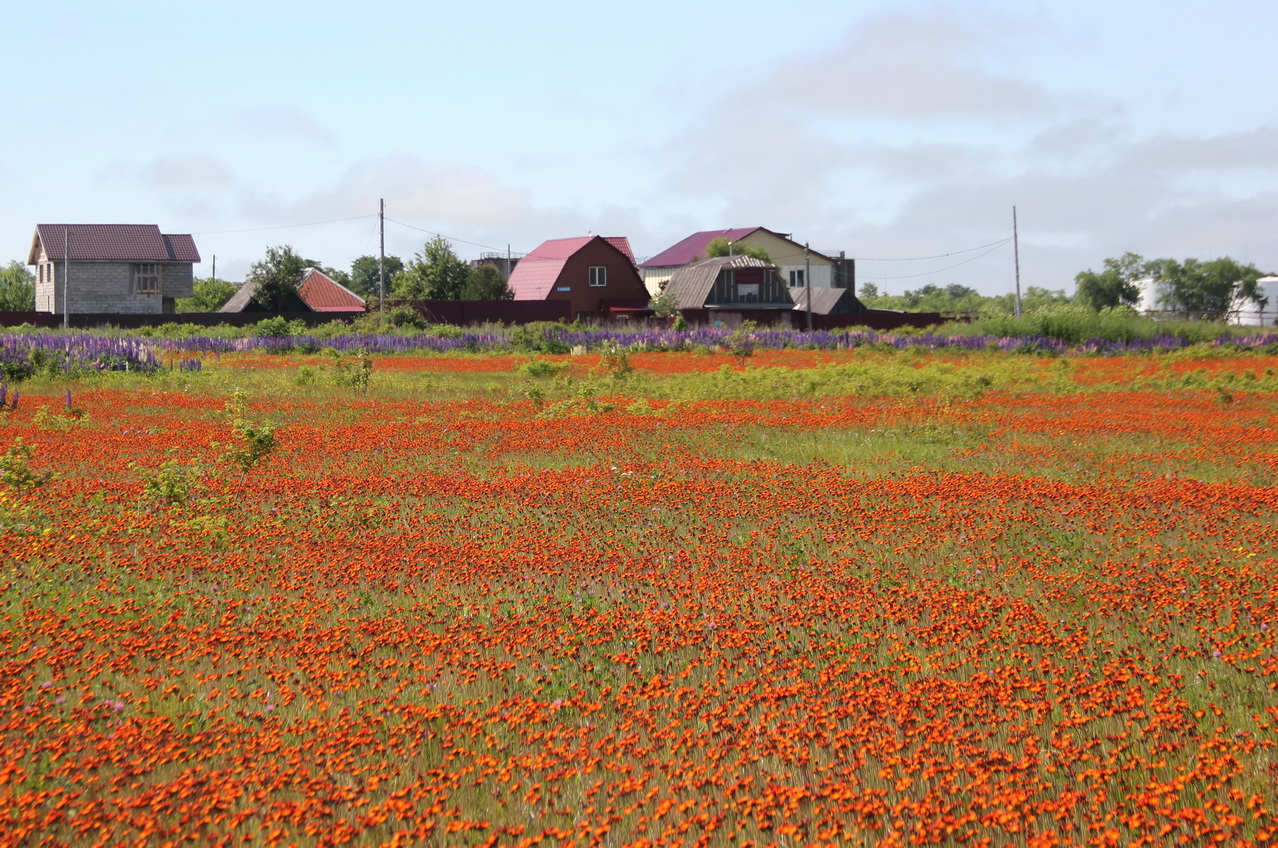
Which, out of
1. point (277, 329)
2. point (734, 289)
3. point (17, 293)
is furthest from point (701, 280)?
point (17, 293)

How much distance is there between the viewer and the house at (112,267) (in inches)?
2665

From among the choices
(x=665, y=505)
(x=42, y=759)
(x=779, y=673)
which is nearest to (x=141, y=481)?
(x=665, y=505)

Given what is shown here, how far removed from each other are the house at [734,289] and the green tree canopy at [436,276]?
13.4 meters

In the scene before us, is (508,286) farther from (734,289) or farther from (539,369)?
(539,369)

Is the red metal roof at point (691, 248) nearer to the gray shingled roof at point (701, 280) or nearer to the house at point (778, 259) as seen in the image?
the house at point (778, 259)

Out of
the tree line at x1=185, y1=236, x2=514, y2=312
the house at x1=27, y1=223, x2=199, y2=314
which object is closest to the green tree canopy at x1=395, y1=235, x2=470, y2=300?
the tree line at x1=185, y1=236, x2=514, y2=312

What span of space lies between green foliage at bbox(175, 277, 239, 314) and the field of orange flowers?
61429mm

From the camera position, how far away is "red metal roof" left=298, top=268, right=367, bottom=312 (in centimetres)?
7200

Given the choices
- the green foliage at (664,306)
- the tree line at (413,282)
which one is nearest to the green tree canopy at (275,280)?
the tree line at (413,282)

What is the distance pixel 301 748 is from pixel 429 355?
34963 millimetres

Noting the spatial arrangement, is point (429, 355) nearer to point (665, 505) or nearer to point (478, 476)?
point (478, 476)

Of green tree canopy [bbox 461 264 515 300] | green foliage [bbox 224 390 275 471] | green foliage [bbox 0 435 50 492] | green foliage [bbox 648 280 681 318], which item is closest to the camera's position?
green foliage [bbox 0 435 50 492]

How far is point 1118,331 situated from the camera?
42.7 m

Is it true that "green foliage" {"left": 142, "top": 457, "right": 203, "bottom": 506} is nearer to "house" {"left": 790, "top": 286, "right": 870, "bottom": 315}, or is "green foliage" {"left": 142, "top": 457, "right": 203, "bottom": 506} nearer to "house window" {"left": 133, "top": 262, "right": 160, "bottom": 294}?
"house" {"left": 790, "top": 286, "right": 870, "bottom": 315}
